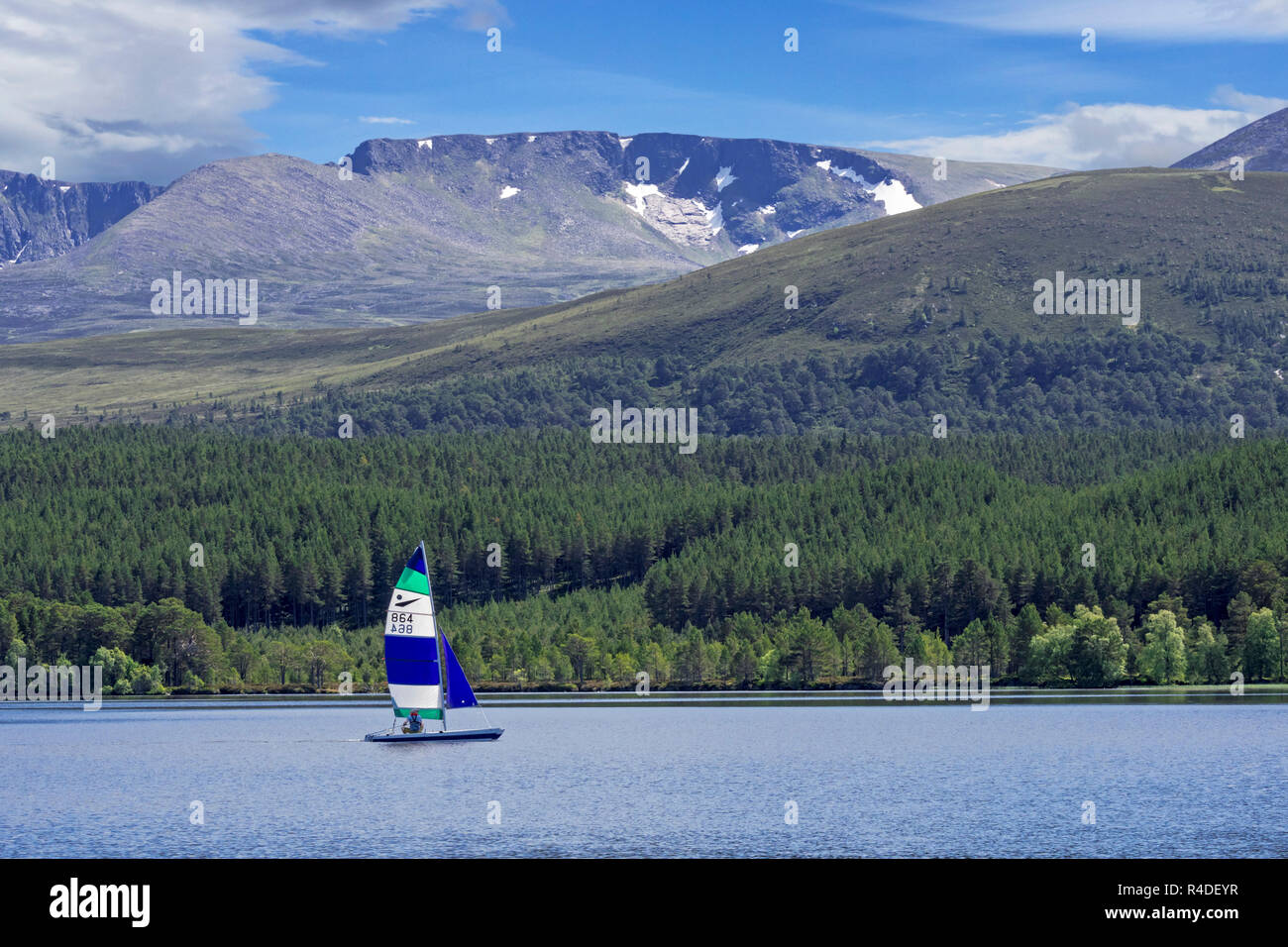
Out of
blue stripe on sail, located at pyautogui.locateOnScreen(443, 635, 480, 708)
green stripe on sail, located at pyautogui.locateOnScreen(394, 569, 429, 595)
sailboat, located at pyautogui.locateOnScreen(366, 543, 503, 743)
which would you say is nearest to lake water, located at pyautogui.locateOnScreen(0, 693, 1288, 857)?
sailboat, located at pyautogui.locateOnScreen(366, 543, 503, 743)

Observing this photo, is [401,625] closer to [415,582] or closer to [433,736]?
[415,582]

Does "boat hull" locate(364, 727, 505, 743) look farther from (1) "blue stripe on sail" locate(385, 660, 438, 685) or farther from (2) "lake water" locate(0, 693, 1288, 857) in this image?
(1) "blue stripe on sail" locate(385, 660, 438, 685)

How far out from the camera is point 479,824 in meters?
96.2

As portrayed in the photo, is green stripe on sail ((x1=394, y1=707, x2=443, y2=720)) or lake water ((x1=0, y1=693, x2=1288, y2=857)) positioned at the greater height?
green stripe on sail ((x1=394, y1=707, x2=443, y2=720))

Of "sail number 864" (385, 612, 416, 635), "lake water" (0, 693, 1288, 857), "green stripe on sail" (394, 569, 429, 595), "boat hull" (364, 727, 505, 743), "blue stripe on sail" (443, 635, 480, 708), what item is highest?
"green stripe on sail" (394, 569, 429, 595)

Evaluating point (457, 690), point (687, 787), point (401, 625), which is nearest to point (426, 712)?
point (457, 690)

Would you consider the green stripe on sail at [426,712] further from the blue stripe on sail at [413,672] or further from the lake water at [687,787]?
the lake water at [687,787]

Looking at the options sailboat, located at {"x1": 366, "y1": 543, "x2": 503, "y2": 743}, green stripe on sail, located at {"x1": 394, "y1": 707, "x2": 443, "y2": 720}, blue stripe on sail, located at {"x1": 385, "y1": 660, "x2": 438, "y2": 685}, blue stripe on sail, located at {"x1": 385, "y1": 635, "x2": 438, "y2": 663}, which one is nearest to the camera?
sailboat, located at {"x1": 366, "y1": 543, "x2": 503, "y2": 743}

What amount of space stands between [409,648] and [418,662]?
1645 millimetres

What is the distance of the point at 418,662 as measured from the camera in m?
137

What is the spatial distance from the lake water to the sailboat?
123 inches

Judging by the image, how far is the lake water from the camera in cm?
8881
